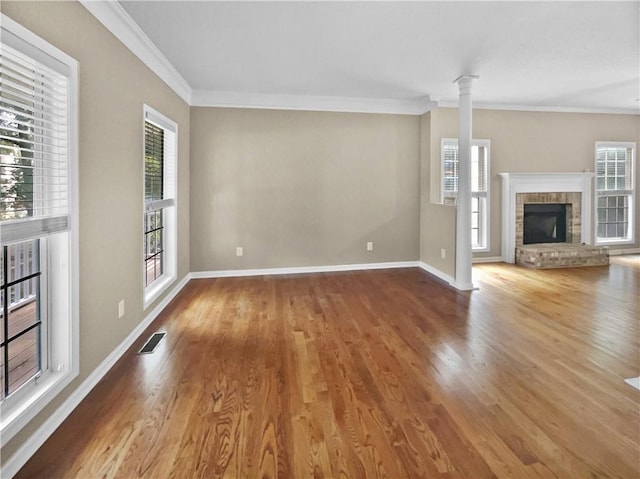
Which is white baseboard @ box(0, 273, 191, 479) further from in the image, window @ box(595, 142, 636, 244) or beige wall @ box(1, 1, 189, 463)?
window @ box(595, 142, 636, 244)

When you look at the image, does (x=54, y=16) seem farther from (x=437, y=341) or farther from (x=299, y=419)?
(x=437, y=341)

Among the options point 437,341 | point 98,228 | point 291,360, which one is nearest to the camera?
point 98,228

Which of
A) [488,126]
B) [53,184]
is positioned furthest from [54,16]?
[488,126]

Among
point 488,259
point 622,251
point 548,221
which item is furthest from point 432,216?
point 622,251

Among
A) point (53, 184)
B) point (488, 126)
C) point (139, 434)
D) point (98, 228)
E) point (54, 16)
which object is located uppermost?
point (488, 126)

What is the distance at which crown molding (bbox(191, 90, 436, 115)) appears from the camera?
4.92 meters

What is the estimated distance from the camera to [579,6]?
275 cm

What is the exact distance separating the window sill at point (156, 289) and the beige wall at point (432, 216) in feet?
11.7

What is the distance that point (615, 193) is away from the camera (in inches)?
259

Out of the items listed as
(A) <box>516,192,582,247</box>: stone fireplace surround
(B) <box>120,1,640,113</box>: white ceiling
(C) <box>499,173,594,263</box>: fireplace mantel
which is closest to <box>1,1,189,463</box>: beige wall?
(B) <box>120,1,640,113</box>: white ceiling

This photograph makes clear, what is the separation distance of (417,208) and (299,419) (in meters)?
4.40

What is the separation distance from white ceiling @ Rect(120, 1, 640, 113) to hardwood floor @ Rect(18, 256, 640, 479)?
2621 millimetres

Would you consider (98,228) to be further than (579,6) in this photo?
No

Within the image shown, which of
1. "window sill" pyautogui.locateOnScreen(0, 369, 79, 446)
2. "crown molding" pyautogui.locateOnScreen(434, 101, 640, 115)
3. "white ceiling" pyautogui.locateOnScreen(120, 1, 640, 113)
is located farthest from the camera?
"crown molding" pyautogui.locateOnScreen(434, 101, 640, 115)
